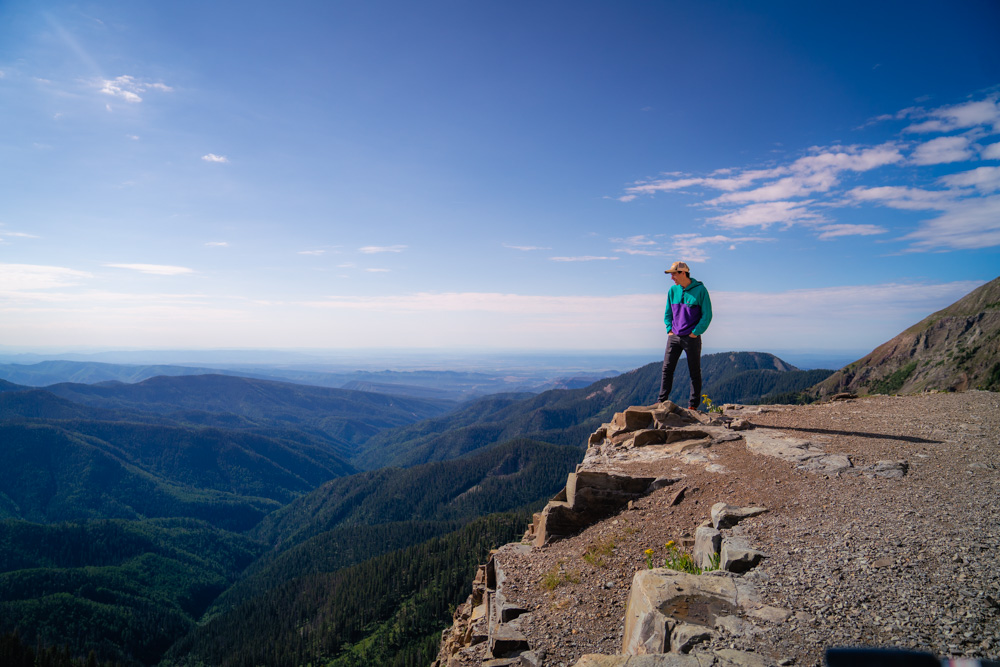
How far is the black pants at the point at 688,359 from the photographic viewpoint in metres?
15.9

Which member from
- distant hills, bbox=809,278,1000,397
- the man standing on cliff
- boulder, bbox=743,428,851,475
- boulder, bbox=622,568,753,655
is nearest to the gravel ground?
boulder, bbox=743,428,851,475

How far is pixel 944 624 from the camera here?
5.11 metres

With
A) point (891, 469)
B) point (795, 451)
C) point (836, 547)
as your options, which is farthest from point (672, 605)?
point (795, 451)

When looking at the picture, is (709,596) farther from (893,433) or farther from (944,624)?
(893,433)

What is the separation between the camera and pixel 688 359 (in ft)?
52.3

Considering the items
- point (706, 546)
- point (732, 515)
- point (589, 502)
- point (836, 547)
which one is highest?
point (836, 547)

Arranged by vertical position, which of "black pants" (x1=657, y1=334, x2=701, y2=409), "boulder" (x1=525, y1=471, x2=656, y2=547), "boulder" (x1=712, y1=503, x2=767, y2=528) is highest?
"black pants" (x1=657, y1=334, x2=701, y2=409)

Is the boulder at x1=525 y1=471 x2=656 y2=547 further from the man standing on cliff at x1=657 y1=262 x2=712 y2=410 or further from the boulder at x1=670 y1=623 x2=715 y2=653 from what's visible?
the boulder at x1=670 y1=623 x2=715 y2=653

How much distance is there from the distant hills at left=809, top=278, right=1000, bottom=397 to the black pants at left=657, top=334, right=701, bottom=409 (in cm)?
9538

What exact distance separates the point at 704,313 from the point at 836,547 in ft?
31.8

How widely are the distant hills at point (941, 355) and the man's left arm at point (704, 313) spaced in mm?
97144

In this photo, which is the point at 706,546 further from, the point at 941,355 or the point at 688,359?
the point at 941,355

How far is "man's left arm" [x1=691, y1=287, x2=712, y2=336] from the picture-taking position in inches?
620

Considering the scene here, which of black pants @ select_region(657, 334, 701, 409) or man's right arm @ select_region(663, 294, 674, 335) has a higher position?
man's right arm @ select_region(663, 294, 674, 335)
